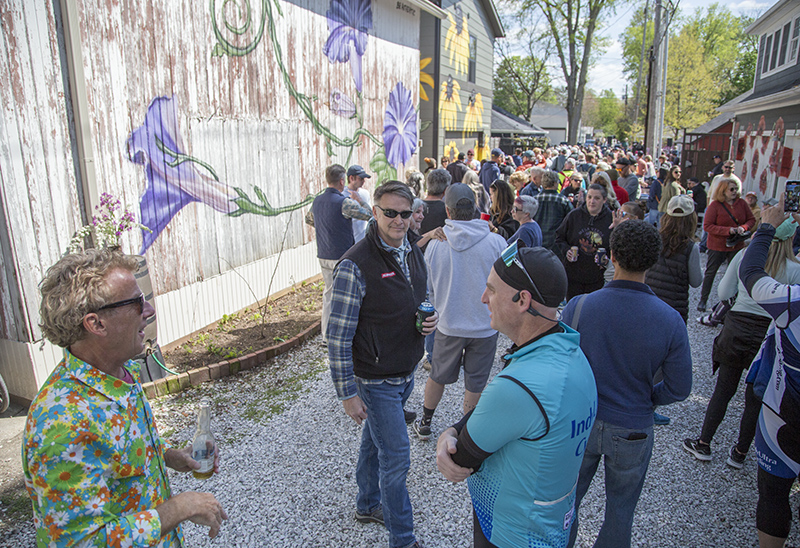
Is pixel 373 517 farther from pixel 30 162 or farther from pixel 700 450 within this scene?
pixel 30 162

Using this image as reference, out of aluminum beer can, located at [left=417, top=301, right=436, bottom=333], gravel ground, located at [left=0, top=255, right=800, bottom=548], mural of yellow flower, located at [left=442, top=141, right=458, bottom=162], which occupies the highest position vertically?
mural of yellow flower, located at [left=442, top=141, right=458, bottom=162]

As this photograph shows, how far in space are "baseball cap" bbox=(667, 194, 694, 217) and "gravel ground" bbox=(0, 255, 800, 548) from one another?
6.31 ft

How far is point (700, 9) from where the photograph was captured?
173 ft

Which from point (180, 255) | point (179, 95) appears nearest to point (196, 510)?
point (180, 255)

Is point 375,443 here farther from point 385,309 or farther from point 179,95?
point 179,95

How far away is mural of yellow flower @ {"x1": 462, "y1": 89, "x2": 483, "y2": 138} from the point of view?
64.0ft

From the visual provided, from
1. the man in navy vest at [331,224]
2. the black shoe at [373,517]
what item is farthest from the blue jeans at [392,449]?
the man in navy vest at [331,224]

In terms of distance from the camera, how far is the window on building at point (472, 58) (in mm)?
19377

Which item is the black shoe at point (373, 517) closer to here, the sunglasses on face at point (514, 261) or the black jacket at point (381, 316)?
the black jacket at point (381, 316)

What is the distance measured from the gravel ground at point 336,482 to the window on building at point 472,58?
16796 millimetres

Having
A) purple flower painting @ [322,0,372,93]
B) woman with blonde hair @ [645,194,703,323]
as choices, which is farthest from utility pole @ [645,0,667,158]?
woman with blonde hair @ [645,194,703,323]

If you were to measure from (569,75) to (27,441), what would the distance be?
3840 cm

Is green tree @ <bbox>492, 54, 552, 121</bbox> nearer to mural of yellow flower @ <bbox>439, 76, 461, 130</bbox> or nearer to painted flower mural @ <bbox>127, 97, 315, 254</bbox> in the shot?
mural of yellow flower @ <bbox>439, 76, 461, 130</bbox>

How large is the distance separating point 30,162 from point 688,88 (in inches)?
1723
